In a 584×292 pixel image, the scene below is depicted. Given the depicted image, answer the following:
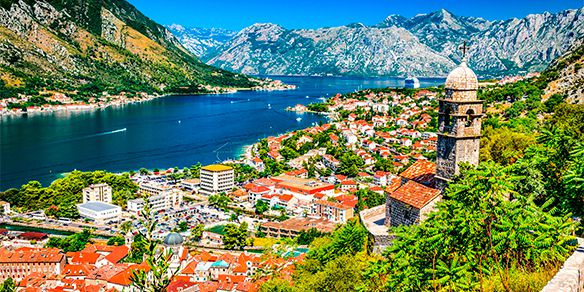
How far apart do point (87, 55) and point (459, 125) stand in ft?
326

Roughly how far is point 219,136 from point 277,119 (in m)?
14.6

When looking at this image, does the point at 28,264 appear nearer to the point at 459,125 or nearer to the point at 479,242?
the point at 459,125

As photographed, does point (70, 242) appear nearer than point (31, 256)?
No

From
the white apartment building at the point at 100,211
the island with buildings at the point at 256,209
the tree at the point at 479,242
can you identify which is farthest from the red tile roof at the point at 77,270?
the tree at the point at 479,242

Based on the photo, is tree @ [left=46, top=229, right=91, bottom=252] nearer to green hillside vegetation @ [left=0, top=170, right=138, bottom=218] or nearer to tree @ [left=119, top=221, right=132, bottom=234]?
tree @ [left=119, top=221, right=132, bottom=234]

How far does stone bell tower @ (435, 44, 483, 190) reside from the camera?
29.0 feet

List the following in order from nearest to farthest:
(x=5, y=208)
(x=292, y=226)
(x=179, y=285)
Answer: (x=179, y=285)
(x=292, y=226)
(x=5, y=208)

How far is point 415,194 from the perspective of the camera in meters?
9.42

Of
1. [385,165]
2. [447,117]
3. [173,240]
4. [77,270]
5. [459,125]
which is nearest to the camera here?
[459,125]

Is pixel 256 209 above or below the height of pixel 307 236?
below

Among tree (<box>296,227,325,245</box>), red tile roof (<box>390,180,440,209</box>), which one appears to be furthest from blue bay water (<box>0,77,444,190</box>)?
red tile roof (<box>390,180,440,209</box>)

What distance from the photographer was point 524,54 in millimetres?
152125

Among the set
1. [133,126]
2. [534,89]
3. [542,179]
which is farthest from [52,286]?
[133,126]

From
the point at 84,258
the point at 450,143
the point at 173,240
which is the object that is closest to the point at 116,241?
the point at 84,258
